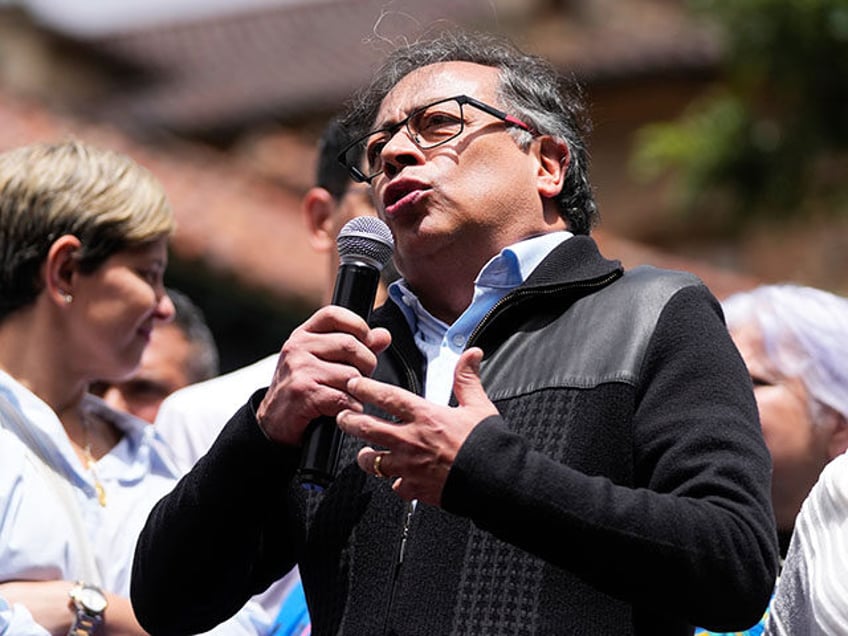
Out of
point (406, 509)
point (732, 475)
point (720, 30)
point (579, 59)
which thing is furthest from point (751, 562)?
point (579, 59)

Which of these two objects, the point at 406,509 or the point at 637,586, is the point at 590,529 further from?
the point at 406,509

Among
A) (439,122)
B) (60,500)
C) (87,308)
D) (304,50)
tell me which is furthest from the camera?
(304,50)

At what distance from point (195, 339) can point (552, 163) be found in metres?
2.85

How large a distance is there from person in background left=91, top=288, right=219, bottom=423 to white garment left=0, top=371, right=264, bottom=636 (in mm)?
1287

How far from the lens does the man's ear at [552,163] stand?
333 cm

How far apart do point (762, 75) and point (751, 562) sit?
12577 mm

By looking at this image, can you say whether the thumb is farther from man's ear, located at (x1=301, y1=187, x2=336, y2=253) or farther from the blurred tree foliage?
the blurred tree foliage

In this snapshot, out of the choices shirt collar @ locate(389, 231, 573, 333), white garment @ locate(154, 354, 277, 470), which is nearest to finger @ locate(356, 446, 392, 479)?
shirt collar @ locate(389, 231, 573, 333)

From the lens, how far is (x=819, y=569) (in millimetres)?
2971

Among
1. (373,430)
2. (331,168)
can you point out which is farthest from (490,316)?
(331,168)

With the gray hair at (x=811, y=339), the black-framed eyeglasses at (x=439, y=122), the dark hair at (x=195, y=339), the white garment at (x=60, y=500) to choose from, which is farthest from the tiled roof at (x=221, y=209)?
the black-framed eyeglasses at (x=439, y=122)

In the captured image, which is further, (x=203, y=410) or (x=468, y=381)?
(x=203, y=410)

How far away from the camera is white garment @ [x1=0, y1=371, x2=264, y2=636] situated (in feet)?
11.9

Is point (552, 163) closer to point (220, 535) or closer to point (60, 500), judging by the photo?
point (220, 535)
